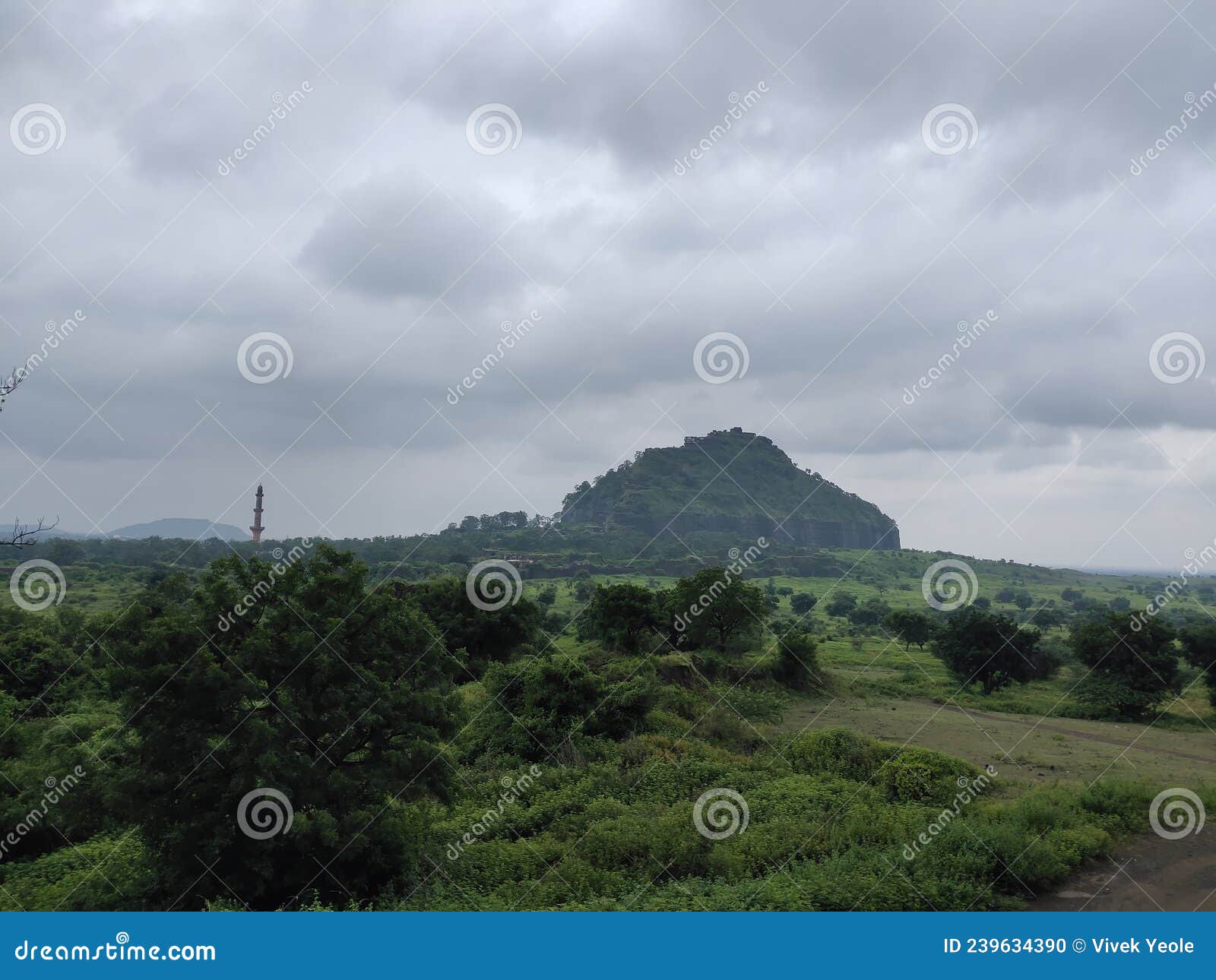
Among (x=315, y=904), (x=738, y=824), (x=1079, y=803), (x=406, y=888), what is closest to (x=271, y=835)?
(x=315, y=904)

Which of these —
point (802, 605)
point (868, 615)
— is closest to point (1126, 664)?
point (868, 615)

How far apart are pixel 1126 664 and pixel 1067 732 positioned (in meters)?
6.09

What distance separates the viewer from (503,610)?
33031 millimetres

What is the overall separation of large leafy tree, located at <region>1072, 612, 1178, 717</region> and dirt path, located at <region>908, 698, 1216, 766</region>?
136 inches

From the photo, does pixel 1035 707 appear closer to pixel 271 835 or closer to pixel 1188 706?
pixel 1188 706

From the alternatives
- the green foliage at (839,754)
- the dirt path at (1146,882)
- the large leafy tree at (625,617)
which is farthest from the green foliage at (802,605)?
the dirt path at (1146,882)

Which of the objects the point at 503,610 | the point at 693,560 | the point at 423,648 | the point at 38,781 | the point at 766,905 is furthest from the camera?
the point at 693,560

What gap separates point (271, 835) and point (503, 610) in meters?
22.2

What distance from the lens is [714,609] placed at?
36281 mm

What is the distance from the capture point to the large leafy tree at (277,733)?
35.5 feet

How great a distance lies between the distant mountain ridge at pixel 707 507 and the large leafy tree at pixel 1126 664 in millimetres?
124887

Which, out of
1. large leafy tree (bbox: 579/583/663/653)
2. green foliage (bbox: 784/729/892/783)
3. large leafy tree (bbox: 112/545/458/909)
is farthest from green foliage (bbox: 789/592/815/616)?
large leafy tree (bbox: 112/545/458/909)

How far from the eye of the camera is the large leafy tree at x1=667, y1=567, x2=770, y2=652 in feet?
118

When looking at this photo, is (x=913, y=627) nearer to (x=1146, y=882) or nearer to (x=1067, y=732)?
(x=1067, y=732)
